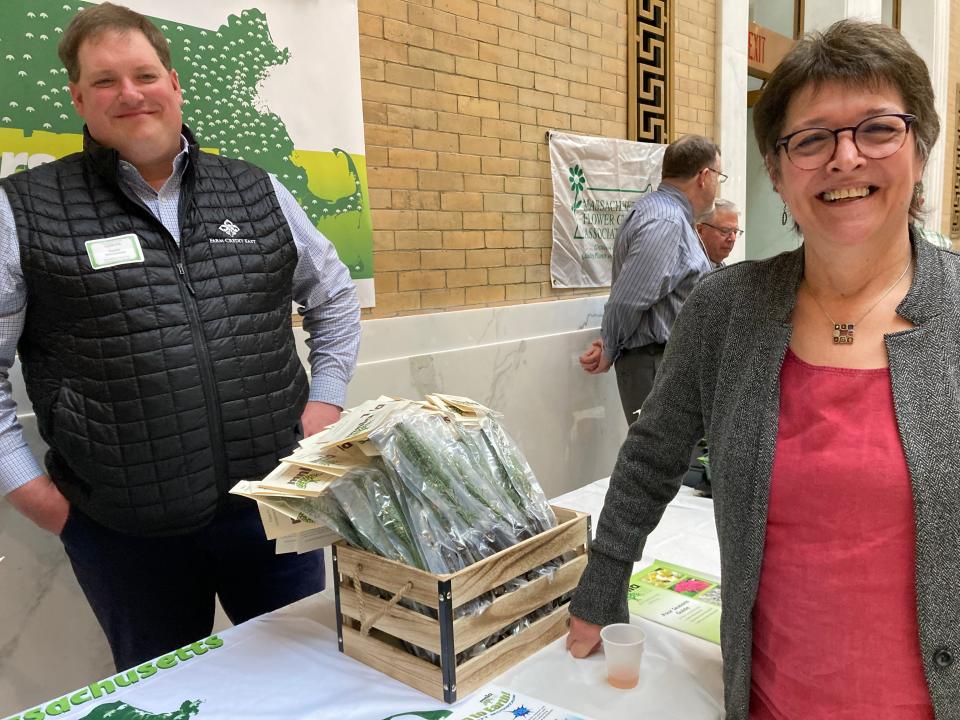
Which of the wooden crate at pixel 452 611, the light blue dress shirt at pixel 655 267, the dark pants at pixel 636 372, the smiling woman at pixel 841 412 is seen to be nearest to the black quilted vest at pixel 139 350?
the wooden crate at pixel 452 611

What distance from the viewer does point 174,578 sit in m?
1.64

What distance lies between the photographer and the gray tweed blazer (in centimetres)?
89

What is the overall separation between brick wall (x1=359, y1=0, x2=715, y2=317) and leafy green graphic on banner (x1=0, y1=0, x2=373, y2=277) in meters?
0.21

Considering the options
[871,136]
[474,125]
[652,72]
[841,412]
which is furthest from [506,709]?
[652,72]

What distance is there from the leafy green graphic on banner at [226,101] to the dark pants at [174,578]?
1205mm

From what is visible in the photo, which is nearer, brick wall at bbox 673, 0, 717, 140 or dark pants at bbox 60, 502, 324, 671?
dark pants at bbox 60, 502, 324, 671

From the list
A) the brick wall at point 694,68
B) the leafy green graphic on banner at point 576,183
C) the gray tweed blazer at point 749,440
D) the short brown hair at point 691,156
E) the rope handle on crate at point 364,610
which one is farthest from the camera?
the brick wall at point 694,68

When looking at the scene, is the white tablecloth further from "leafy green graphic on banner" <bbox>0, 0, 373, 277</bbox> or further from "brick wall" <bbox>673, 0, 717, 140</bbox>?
"brick wall" <bbox>673, 0, 717, 140</bbox>

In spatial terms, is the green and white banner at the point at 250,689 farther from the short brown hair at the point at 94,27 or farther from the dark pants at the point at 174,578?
the short brown hair at the point at 94,27

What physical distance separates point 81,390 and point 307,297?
1.96ft

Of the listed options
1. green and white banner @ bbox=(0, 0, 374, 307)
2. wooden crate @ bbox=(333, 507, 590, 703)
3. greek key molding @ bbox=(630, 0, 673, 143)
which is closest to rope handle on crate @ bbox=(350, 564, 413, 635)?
wooden crate @ bbox=(333, 507, 590, 703)

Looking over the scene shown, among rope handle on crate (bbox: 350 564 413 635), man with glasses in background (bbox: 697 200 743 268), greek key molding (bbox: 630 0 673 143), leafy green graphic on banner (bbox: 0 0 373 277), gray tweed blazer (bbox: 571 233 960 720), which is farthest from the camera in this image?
greek key molding (bbox: 630 0 673 143)

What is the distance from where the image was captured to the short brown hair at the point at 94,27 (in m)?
1.58

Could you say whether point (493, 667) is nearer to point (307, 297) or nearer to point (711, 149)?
point (307, 297)
